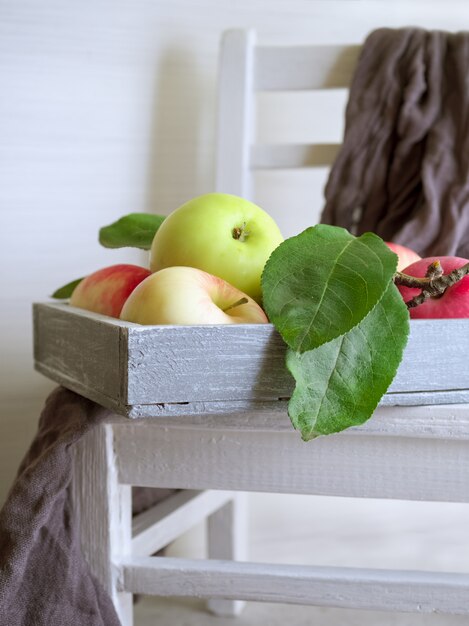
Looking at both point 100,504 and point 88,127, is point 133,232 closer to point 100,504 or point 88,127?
point 100,504

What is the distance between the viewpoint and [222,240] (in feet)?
1.82

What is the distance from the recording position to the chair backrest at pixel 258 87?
980mm

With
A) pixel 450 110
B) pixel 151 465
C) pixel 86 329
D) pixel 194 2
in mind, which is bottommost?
pixel 151 465

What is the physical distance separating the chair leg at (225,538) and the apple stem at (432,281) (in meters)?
0.56

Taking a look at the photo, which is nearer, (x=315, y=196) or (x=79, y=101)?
(x=79, y=101)

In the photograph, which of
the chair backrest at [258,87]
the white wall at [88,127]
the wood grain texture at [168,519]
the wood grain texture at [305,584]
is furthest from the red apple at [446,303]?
the white wall at [88,127]

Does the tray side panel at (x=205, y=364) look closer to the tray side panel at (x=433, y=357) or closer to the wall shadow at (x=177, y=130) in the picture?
the tray side panel at (x=433, y=357)

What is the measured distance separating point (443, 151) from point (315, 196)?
26cm

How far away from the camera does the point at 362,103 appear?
3.07ft

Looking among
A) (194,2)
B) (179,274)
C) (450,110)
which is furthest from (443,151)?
(179,274)

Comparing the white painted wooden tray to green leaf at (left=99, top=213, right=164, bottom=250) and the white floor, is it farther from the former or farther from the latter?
the white floor

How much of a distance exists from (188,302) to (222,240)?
75mm

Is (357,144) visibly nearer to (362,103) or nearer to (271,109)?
(362,103)

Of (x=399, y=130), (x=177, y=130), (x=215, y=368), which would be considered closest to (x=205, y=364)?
(x=215, y=368)
